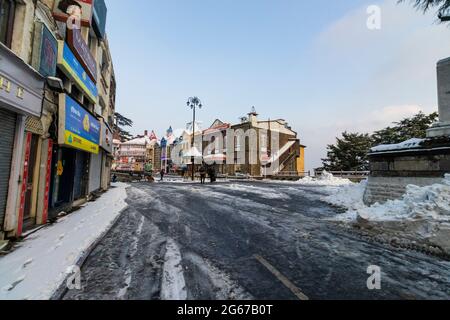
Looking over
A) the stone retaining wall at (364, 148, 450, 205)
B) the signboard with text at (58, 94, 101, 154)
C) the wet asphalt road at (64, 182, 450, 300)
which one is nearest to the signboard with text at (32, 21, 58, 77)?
the signboard with text at (58, 94, 101, 154)

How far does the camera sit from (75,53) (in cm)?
859

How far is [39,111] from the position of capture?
6059mm

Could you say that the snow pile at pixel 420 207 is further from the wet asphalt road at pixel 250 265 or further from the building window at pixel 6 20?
the building window at pixel 6 20

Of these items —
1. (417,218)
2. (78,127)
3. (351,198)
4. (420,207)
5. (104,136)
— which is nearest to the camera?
(417,218)

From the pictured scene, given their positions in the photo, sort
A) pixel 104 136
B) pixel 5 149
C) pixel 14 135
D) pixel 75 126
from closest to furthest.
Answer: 1. pixel 5 149
2. pixel 14 135
3. pixel 75 126
4. pixel 104 136

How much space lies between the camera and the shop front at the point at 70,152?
7198 millimetres

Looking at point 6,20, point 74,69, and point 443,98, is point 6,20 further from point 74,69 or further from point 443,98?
point 443,98

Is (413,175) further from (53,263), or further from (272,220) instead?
(53,263)

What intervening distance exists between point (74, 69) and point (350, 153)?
1420 inches

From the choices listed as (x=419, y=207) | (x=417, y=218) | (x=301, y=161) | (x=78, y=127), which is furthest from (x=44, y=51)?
(x=301, y=161)

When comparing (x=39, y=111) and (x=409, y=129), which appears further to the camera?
(x=409, y=129)
